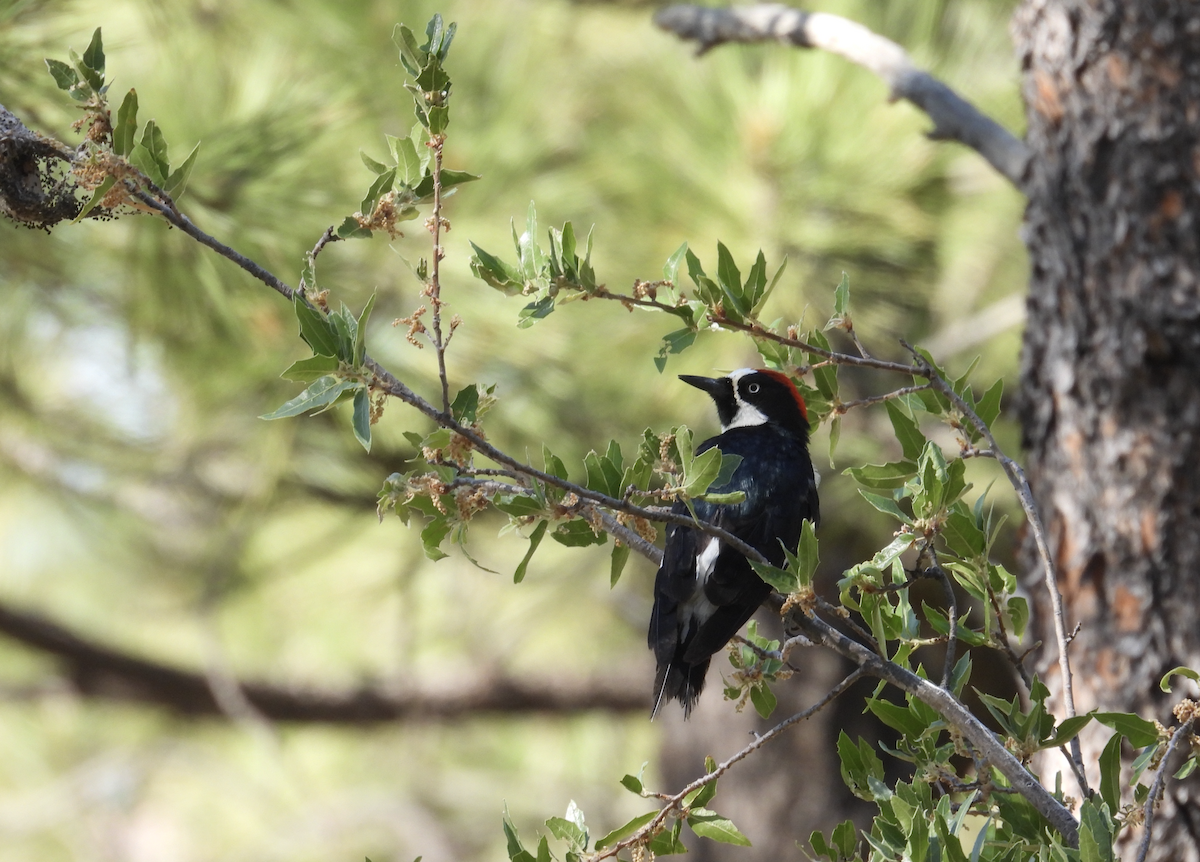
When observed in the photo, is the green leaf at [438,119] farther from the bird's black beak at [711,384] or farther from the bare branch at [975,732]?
the bird's black beak at [711,384]

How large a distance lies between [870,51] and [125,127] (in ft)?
6.02

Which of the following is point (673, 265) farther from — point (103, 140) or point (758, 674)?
point (103, 140)

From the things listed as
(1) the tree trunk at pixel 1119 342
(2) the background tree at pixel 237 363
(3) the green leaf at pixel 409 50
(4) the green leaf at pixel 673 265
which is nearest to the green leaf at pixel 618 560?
(4) the green leaf at pixel 673 265

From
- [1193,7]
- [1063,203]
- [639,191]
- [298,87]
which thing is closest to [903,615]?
[1063,203]

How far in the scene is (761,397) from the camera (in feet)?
8.86

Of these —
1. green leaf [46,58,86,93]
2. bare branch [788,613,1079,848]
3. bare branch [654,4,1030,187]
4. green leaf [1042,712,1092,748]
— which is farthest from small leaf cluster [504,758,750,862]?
bare branch [654,4,1030,187]

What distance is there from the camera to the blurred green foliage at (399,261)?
3027 millimetres

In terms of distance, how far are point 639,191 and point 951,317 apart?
166cm

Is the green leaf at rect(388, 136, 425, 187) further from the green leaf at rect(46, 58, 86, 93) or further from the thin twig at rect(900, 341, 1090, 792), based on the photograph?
the thin twig at rect(900, 341, 1090, 792)

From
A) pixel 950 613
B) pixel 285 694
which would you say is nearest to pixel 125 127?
pixel 950 613

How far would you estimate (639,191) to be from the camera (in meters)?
3.90

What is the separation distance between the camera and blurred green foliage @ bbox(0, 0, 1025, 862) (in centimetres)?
303

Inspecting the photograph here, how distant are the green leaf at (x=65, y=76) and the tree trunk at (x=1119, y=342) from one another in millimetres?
1794

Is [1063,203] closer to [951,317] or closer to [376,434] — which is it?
[376,434]
